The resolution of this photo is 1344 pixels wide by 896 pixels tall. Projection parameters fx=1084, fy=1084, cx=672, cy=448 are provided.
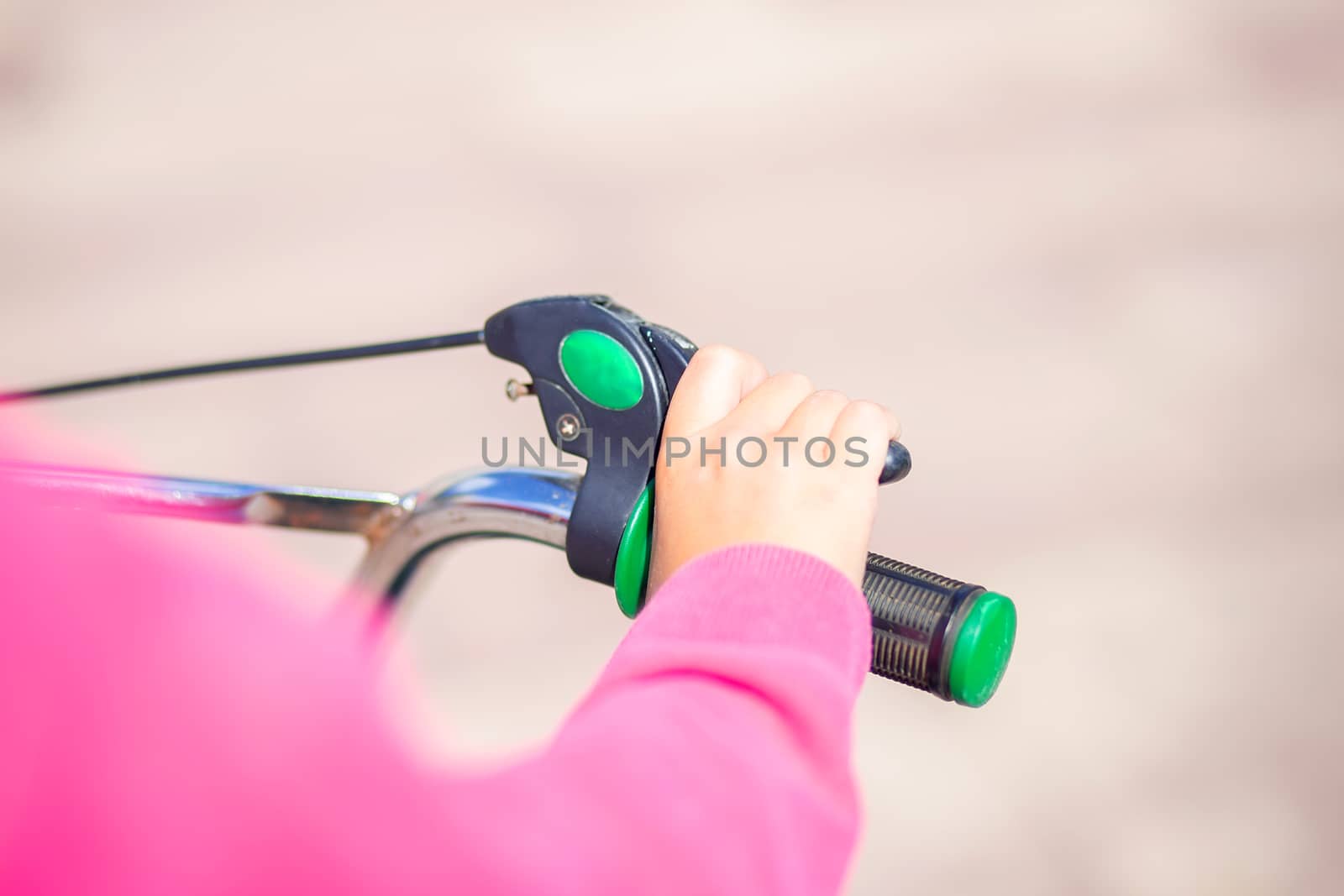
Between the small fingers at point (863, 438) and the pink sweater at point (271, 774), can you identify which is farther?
the small fingers at point (863, 438)

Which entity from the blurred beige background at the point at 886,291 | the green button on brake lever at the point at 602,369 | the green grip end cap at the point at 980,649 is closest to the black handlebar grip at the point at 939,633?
the green grip end cap at the point at 980,649

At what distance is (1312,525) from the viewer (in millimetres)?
1237

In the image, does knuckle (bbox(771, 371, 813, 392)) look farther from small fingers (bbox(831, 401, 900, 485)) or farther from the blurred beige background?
the blurred beige background

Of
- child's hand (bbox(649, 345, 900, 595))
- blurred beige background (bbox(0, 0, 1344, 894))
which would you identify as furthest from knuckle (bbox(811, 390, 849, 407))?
blurred beige background (bbox(0, 0, 1344, 894))

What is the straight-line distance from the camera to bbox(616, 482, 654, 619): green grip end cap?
1.41 feet

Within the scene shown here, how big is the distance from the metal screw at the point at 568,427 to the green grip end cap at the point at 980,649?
0.57ft

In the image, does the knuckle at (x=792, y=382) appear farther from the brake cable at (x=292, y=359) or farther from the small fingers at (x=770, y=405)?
the brake cable at (x=292, y=359)

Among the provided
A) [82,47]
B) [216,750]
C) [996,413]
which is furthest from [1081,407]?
[82,47]

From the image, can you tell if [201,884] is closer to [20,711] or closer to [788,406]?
[20,711]

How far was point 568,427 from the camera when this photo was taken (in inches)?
18.0

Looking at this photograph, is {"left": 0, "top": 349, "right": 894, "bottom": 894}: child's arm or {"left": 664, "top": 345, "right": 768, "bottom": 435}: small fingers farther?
{"left": 664, "top": 345, "right": 768, "bottom": 435}: small fingers

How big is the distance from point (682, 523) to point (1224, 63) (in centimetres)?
170

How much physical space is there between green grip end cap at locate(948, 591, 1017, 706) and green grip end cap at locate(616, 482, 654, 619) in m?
0.13

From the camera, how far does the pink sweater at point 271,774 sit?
8.9 inches
